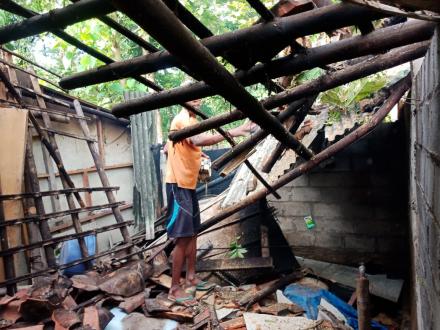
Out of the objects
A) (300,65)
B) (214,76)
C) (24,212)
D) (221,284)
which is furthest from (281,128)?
(24,212)

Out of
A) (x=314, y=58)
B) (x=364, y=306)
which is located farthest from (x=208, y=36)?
(x=364, y=306)

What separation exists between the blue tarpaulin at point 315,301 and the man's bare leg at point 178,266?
4.06ft

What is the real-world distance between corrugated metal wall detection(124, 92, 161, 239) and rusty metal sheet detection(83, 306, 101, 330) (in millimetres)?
3969

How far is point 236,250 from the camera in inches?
174

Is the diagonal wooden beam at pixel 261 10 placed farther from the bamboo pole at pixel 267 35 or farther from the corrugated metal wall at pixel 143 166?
the corrugated metal wall at pixel 143 166

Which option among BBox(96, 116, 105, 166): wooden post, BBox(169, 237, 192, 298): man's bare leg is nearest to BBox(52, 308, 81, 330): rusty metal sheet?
BBox(169, 237, 192, 298): man's bare leg

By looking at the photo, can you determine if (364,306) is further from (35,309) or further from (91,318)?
(35,309)

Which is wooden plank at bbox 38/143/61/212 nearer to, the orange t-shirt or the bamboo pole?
the orange t-shirt

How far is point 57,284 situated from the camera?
3248mm

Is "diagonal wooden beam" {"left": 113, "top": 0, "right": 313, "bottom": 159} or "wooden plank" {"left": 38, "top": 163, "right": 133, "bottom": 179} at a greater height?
"diagonal wooden beam" {"left": 113, "top": 0, "right": 313, "bottom": 159}

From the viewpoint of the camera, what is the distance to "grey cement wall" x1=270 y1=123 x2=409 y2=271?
4453 mm

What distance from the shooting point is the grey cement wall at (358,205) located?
4.45 m

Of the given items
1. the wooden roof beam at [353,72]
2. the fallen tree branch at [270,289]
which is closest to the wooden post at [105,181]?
the fallen tree branch at [270,289]

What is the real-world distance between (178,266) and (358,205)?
107 inches
